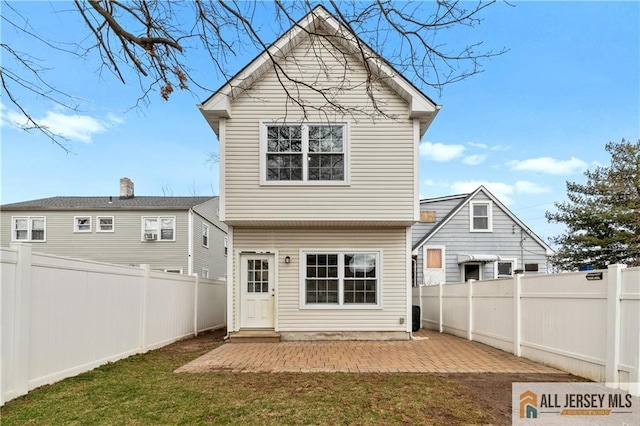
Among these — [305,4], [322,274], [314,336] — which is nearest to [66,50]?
[305,4]

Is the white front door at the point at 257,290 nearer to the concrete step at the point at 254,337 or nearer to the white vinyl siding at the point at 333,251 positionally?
the white vinyl siding at the point at 333,251

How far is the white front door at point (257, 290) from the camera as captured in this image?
9695 mm

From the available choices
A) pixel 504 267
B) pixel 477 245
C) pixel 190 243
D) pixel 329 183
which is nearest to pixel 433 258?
pixel 477 245

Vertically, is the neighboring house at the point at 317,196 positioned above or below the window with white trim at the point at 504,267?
above

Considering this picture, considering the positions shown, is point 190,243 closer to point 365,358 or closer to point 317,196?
point 317,196

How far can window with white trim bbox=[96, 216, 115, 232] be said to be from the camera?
19.9 m

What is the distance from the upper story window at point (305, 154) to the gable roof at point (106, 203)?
1159 cm

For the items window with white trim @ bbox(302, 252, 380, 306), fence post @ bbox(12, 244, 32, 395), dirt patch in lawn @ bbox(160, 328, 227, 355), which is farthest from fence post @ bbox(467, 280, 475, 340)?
fence post @ bbox(12, 244, 32, 395)

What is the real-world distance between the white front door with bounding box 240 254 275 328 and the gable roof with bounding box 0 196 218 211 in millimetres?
11058

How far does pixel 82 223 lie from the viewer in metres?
20.0

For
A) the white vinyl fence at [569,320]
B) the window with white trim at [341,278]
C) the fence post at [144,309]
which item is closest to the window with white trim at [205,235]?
the window with white trim at [341,278]

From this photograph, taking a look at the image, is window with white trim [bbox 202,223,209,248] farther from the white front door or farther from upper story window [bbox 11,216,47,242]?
the white front door

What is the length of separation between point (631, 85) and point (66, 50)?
13.3 metres

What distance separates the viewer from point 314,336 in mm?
9531
